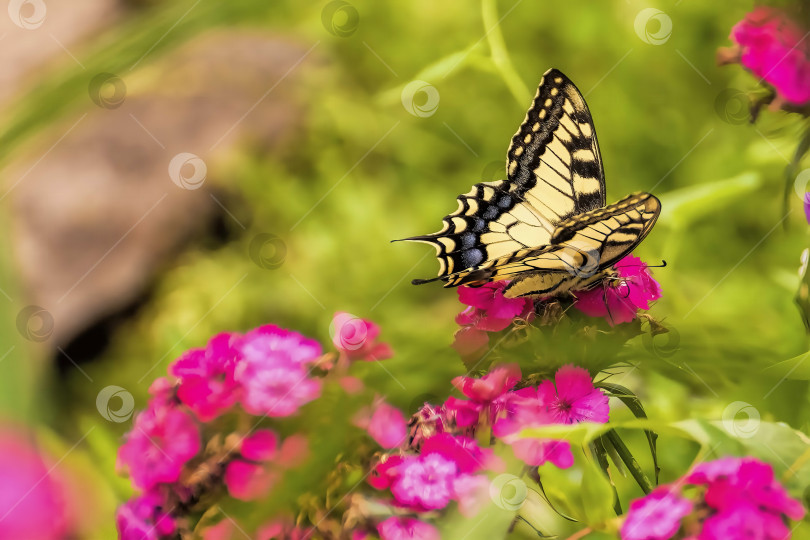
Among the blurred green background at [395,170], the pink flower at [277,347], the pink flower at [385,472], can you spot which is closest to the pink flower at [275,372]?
the pink flower at [277,347]

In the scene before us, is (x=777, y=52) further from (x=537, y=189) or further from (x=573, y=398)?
(x=573, y=398)

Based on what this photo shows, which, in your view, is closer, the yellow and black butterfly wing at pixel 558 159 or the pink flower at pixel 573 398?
the pink flower at pixel 573 398

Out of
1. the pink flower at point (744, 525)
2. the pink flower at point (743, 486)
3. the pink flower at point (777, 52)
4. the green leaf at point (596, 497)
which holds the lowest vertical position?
the green leaf at point (596, 497)

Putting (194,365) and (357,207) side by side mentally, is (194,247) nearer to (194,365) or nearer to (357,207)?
(357,207)

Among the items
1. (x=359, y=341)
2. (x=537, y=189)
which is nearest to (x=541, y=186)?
(x=537, y=189)

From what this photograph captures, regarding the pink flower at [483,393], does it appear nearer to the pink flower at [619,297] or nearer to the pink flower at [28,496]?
the pink flower at [619,297]

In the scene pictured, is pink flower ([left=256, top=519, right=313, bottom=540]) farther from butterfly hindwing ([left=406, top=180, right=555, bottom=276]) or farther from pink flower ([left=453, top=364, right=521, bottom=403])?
butterfly hindwing ([left=406, top=180, right=555, bottom=276])
